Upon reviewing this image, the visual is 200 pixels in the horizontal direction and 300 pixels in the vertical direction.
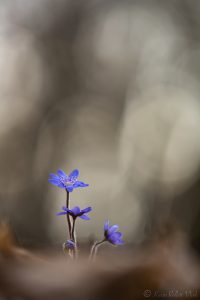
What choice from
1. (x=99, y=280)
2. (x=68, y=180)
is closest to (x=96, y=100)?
(x=68, y=180)

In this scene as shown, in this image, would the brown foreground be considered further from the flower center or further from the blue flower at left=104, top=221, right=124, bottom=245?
the flower center

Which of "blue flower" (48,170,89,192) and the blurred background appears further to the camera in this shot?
the blurred background

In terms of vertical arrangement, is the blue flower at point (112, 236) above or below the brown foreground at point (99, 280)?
below

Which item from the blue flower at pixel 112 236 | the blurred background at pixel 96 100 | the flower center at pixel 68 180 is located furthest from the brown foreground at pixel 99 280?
the blurred background at pixel 96 100

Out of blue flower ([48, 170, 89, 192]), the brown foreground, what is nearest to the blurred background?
blue flower ([48, 170, 89, 192])

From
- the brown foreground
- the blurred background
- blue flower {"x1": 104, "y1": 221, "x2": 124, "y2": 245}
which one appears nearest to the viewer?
the brown foreground

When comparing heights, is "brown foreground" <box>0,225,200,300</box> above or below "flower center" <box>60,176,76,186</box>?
below

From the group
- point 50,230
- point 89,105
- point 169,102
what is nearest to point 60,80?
point 89,105

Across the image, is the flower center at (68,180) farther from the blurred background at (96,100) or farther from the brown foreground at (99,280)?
the blurred background at (96,100)
